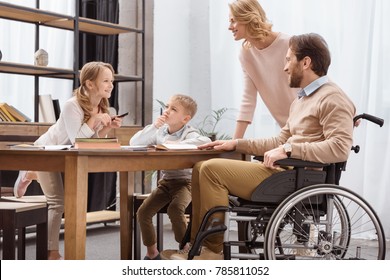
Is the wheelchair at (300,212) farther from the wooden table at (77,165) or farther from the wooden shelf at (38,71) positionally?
the wooden shelf at (38,71)

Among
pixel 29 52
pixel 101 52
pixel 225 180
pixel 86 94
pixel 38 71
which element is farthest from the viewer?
pixel 101 52

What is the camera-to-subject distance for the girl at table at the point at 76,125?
10.4ft

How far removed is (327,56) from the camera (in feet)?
9.30

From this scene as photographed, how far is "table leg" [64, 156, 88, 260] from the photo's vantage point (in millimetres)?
2410

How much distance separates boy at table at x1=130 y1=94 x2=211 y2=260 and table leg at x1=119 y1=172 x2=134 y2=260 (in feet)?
0.26

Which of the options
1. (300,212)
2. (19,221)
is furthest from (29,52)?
→ (300,212)

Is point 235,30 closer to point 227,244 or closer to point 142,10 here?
point 227,244

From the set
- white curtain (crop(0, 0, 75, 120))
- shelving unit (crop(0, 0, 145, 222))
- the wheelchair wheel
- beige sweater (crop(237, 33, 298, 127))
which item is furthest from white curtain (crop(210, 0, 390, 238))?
the wheelchair wheel

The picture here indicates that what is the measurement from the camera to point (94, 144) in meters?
2.62

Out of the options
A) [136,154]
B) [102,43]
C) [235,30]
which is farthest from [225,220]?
[102,43]

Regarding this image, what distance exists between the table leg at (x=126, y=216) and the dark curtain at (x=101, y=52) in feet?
6.78

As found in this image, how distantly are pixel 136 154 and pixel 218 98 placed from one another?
2916 millimetres

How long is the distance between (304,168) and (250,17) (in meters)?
Result: 0.89

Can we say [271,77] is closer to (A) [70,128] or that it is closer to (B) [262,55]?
(B) [262,55]
